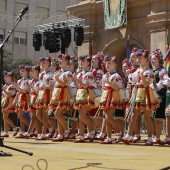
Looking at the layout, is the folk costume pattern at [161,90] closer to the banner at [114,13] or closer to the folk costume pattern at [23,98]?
the folk costume pattern at [23,98]

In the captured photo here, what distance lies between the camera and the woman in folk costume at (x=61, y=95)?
10023mm

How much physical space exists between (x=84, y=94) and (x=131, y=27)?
9.30m

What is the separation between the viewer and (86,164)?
5.43m

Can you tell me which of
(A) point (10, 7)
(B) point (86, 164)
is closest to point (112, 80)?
(B) point (86, 164)

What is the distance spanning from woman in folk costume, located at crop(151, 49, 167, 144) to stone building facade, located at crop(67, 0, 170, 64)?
8.13 meters

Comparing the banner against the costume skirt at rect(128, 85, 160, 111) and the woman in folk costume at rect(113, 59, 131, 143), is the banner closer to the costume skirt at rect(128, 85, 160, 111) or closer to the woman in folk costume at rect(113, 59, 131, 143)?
the woman in folk costume at rect(113, 59, 131, 143)

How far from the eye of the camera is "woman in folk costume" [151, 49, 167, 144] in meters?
9.14

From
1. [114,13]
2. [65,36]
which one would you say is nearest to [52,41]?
[65,36]

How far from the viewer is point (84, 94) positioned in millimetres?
9812

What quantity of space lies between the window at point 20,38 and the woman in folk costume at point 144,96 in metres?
35.0

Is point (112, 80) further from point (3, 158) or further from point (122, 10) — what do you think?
point (122, 10)

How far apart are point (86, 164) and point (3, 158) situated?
1.08m

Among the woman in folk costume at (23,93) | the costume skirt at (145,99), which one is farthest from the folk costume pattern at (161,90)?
the woman in folk costume at (23,93)

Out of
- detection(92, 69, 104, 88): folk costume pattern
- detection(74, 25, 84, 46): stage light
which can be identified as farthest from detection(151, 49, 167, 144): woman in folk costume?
detection(74, 25, 84, 46): stage light
